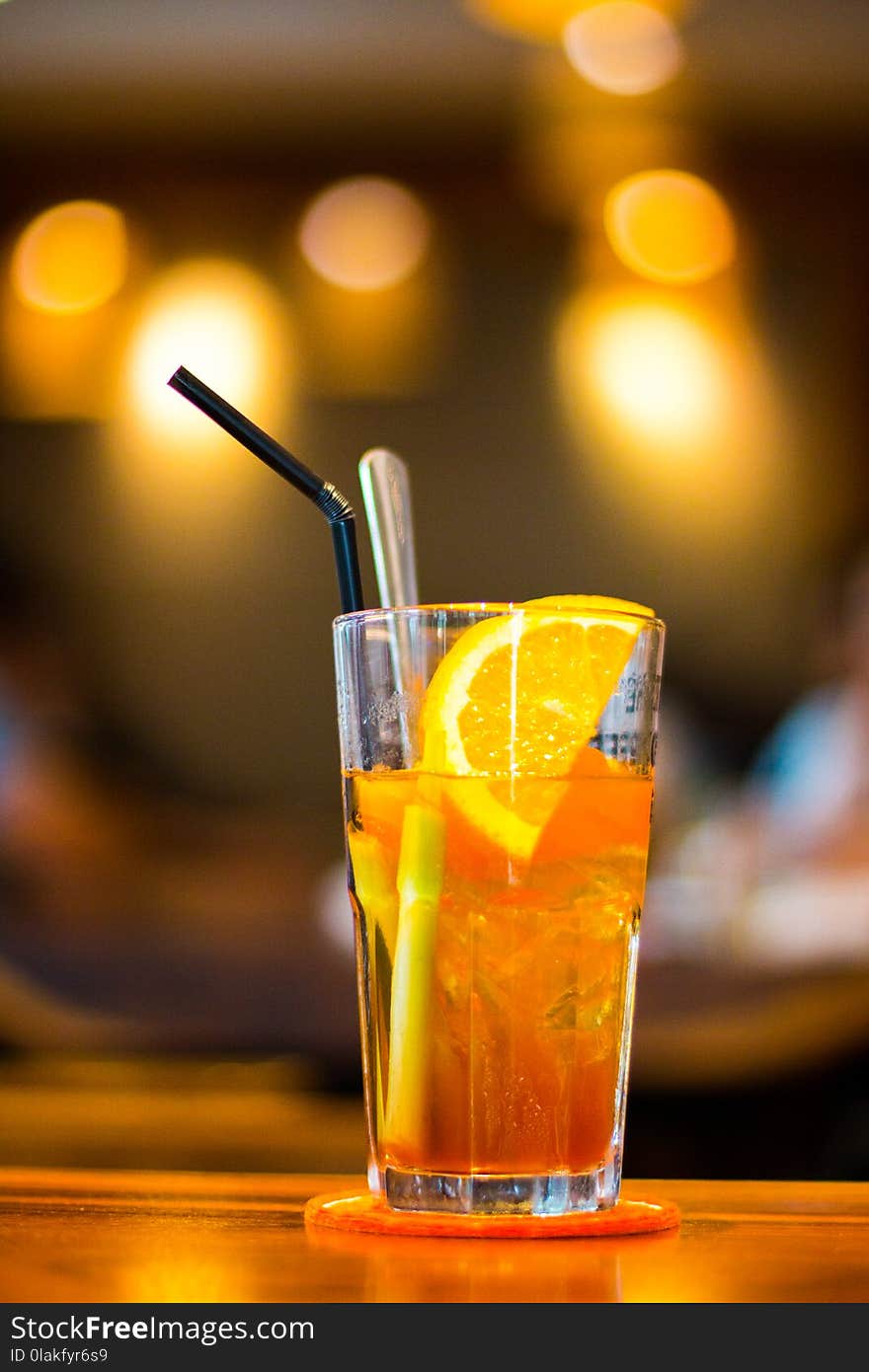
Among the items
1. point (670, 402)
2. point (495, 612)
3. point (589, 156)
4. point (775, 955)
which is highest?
point (589, 156)

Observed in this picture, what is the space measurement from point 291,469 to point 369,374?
348cm

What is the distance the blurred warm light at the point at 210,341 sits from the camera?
4.13 metres

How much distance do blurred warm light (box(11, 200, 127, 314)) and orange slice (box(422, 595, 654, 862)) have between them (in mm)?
3729

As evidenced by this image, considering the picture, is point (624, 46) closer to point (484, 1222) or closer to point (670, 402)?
point (670, 402)

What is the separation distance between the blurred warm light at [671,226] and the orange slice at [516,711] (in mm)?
3615

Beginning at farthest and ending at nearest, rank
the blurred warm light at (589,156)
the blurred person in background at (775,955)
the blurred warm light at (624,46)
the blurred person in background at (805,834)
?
the blurred warm light at (589,156) → the blurred warm light at (624,46) → the blurred person in background at (805,834) → the blurred person in background at (775,955)

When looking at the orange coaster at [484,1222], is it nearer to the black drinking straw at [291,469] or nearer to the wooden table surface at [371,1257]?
the wooden table surface at [371,1257]

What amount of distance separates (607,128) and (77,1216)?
386 centimetres

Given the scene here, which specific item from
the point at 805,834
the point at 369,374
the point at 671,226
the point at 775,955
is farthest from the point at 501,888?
the point at 671,226

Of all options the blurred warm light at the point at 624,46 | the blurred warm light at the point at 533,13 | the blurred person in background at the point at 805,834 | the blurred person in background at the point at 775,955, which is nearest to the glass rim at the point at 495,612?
the blurred person in background at the point at 775,955

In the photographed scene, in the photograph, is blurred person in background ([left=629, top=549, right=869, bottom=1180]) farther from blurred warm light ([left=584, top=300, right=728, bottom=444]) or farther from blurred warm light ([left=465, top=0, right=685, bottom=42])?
blurred warm light ([left=465, top=0, right=685, bottom=42])

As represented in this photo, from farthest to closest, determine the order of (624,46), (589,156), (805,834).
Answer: (589,156) → (624,46) → (805,834)

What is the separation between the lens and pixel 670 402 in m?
4.13

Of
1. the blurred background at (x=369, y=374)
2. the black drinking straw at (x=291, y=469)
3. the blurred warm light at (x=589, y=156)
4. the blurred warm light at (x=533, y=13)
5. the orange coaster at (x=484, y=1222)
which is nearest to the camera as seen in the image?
the orange coaster at (x=484, y=1222)
